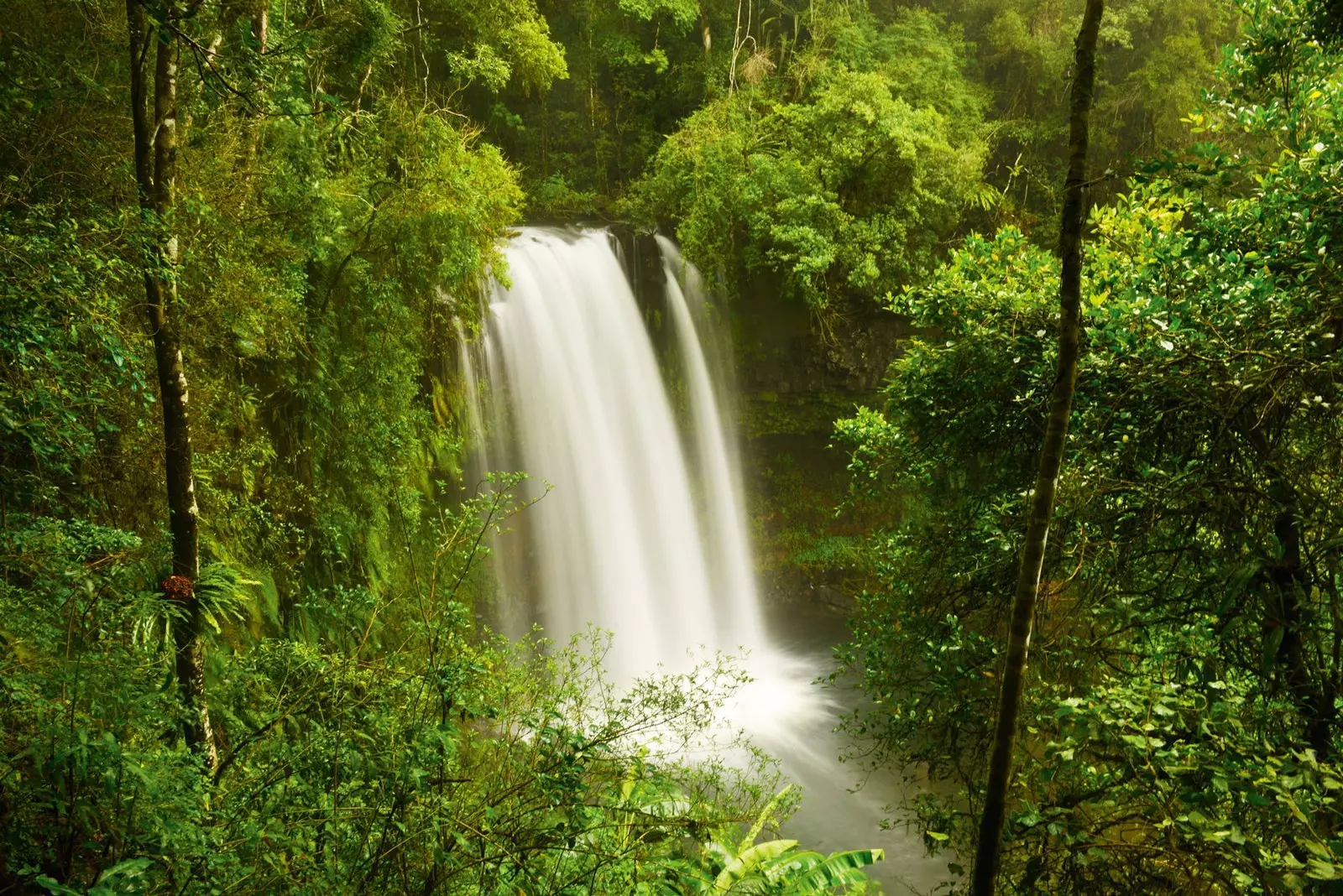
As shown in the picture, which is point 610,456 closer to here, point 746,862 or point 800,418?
point 800,418

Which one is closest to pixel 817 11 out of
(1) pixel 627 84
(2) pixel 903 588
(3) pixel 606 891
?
(1) pixel 627 84

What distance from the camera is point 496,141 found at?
57.2 ft

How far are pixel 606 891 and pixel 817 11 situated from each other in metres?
17.2

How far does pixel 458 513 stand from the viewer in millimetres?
9859

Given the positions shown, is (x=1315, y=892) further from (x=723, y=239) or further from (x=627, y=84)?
(x=627, y=84)

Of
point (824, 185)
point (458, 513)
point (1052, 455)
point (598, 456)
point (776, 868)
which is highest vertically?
point (824, 185)

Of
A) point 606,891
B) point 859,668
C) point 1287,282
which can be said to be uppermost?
point 1287,282

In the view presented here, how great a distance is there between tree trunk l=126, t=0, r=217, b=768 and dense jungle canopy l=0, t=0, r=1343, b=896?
25mm

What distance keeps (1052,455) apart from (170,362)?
13.6ft

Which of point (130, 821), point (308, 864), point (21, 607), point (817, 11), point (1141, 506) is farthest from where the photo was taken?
point (817, 11)

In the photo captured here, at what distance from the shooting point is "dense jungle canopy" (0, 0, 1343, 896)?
2781mm

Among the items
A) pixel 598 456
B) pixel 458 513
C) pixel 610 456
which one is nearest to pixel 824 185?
pixel 610 456

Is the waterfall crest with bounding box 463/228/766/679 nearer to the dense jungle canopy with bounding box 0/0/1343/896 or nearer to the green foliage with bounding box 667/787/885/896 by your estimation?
the dense jungle canopy with bounding box 0/0/1343/896

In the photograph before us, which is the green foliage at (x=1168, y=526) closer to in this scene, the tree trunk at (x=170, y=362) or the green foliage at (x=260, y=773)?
the green foliage at (x=260, y=773)
